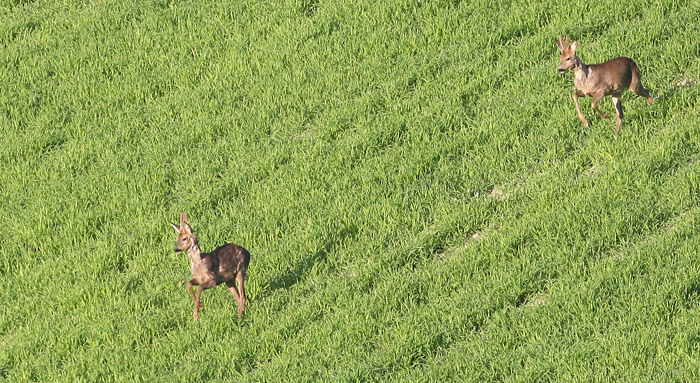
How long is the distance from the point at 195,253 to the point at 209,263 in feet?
0.65

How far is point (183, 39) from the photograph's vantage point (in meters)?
15.5

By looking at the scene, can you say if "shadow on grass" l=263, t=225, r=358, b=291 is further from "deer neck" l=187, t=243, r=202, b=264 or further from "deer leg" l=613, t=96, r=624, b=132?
"deer leg" l=613, t=96, r=624, b=132

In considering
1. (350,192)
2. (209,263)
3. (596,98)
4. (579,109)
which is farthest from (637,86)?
(209,263)

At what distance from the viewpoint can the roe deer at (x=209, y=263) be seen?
33.6 feet

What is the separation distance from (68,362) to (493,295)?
414cm

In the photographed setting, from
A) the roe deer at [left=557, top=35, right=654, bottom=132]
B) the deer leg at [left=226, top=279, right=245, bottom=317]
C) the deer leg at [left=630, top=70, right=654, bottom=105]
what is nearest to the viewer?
the deer leg at [left=226, top=279, right=245, bottom=317]

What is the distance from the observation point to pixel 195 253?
33.8ft

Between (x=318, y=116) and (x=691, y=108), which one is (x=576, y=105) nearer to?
(x=691, y=108)

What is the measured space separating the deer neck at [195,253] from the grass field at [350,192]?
636 mm

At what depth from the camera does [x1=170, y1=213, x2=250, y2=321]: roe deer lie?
10.2 m

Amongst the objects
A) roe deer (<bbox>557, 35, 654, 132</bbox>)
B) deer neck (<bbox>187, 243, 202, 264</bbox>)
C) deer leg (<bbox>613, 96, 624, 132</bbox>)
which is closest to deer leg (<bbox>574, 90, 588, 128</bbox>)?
roe deer (<bbox>557, 35, 654, 132</bbox>)

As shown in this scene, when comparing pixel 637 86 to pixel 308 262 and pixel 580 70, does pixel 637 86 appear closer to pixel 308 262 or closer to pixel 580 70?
pixel 580 70

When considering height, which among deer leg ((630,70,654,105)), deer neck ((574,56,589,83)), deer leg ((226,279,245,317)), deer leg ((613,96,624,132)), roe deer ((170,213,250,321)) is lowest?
deer leg ((613,96,624,132))

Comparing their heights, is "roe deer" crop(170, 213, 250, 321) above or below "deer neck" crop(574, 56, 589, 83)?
above
